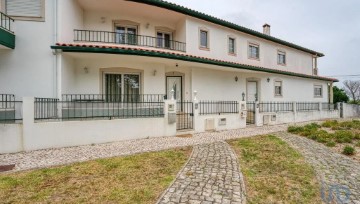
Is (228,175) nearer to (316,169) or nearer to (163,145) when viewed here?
(316,169)

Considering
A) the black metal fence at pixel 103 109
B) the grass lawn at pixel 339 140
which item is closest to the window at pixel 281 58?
the grass lawn at pixel 339 140

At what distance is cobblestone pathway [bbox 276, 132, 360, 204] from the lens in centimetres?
446

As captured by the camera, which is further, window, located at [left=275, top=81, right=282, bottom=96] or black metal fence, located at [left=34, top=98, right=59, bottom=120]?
window, located at [left=275, top=81, right=282, bottom=96]

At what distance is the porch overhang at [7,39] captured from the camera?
8461mm

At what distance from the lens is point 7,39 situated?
8.80m

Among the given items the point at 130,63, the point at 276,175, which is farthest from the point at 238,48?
the point at 276,175

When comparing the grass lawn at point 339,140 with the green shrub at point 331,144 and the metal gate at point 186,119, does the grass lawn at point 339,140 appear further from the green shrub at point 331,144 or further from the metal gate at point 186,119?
the metal gate at point 186,119

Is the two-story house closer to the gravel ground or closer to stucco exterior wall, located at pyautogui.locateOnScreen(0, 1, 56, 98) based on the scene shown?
stucco exterior wall, located at pyautogui.locateOnScreen(0, 1, 56, 98)

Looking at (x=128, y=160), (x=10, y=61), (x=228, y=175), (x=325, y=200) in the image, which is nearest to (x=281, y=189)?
(x=325, y=200)

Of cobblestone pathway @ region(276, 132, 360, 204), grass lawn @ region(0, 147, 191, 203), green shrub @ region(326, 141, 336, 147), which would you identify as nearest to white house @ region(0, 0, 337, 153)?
grass lawn @ region(0, 147, 191, 203)

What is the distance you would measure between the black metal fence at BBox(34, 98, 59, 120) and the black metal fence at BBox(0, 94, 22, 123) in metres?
0.59

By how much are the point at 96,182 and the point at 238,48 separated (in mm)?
15131

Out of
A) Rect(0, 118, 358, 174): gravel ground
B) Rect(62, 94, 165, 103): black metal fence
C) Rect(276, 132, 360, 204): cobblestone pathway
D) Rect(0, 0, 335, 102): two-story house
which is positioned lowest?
Rect(276, 132, 360, 204): cobblestone pathway

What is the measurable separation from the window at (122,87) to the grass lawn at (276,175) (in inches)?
261
